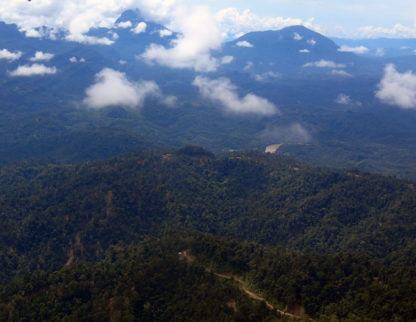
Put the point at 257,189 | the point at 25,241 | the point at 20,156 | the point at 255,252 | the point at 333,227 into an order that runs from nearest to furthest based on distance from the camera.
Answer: the point at 255,252
the point at 25,241
the point at 333,227
the point at 257,189
the point at 20,156

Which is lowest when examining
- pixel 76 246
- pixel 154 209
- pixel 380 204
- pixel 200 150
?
pixel 76 246

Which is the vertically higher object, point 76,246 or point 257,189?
point 257,189

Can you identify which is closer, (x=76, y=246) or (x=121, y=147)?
(x=76, y=246)

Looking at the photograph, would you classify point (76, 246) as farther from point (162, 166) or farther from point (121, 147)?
point (121, 147)

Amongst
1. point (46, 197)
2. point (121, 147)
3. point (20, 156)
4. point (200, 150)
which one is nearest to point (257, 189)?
point (200, 150)

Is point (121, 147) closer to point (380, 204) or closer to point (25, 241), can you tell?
point (25, 241)

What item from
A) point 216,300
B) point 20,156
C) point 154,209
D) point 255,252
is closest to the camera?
point 216,300
